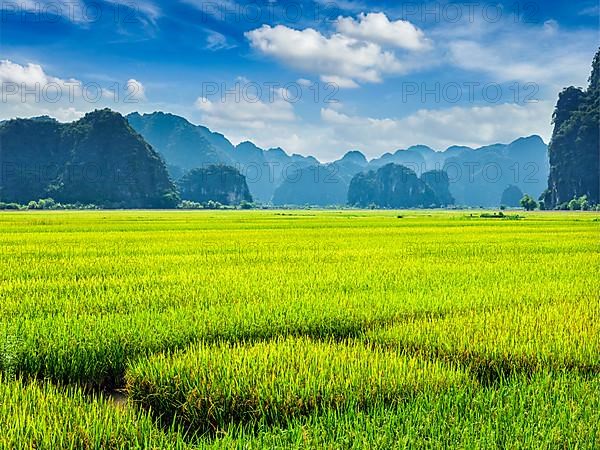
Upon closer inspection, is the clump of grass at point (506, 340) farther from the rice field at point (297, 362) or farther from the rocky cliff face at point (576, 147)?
the rocky cliff face at point (576, 147)

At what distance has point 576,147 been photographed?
95.6m

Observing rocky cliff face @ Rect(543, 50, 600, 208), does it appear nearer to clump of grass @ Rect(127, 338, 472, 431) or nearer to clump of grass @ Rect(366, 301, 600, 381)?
clump of grass @ Rect(366, 301, 600, 381)

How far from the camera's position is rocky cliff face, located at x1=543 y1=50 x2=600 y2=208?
9200 cm

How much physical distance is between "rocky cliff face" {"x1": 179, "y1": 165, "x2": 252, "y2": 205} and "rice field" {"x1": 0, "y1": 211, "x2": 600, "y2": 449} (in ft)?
492

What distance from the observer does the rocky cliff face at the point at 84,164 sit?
111 meters

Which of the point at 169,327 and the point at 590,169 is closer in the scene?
the point at 169,327

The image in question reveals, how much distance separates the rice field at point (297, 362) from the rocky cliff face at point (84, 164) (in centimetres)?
11037

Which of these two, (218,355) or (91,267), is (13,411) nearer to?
(218,355)

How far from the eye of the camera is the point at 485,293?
7184 mm

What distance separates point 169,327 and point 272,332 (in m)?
1.01

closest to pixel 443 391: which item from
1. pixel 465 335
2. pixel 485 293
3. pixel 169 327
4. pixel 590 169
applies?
pixel 465 335

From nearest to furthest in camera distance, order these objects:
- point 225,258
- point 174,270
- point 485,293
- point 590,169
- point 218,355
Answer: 1. point 218,355
2. point 485,293
3. point 174,270
4. point 225,258
5. point 590,169

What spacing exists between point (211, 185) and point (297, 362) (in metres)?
157

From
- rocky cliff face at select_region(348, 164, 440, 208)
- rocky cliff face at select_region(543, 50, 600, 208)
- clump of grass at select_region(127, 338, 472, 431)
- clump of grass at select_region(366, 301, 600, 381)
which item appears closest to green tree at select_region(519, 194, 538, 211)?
rocky cliff face at select_region(543, 50, 600, 208)
